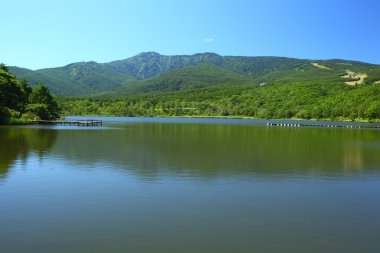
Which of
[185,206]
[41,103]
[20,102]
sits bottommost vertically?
[185,206]

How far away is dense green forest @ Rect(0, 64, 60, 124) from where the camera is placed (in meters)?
81.8

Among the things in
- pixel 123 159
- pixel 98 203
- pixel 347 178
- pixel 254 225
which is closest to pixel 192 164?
pixel 123 159

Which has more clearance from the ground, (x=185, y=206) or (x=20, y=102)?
(x=20, y=102)

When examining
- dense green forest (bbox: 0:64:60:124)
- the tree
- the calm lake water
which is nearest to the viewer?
the calm lake water

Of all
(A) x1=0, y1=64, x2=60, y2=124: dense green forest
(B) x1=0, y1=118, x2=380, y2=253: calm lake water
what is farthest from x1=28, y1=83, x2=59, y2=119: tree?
(B) x1=0, y1=118, x2=380, y2=253: calm lake water

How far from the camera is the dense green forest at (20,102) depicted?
81838 mm

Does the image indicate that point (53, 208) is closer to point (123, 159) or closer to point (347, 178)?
point (123, 159)

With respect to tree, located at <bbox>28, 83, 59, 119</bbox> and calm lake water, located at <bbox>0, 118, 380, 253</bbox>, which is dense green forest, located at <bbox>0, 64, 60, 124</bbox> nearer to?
tree, located at <bbox>28, 83, 59, 119</bbox>

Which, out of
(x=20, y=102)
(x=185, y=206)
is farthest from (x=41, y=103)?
(x=185, y=206)

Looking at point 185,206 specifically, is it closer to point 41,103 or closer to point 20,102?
point 20,102

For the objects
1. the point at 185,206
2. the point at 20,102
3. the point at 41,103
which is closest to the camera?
the point at 185,206

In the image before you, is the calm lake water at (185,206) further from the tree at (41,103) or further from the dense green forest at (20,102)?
the tree at (41,103)

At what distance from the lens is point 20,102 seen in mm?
93750

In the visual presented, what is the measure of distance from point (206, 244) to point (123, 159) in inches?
845
